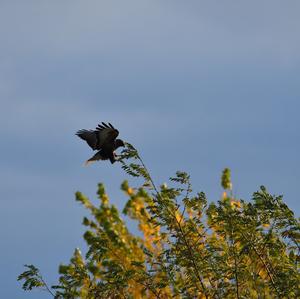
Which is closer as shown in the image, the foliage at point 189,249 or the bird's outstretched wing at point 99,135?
the foliage at point 189,249

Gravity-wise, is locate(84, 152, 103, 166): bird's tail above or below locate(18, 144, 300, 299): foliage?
above

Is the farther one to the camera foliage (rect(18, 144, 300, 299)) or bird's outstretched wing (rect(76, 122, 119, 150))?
bird's outstretched wing (rect(76, 122, 119, 150))

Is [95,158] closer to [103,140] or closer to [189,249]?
[103,140]

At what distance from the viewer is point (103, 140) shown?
11633 millimetres

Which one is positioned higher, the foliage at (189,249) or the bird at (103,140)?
the bird at (103,140)

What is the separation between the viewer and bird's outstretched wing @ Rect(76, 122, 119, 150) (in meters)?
11.4

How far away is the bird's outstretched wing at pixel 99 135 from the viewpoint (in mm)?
11438

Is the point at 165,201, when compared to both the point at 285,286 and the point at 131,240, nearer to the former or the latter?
the point at 131,240

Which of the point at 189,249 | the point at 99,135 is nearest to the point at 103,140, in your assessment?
the point at 99,135

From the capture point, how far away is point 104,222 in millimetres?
7379

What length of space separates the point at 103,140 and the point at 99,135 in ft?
0.42

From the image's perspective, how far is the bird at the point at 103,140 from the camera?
11.4 meters

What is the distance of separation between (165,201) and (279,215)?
163cm

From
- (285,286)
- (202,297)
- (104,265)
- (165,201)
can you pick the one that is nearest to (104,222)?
(104,265)
